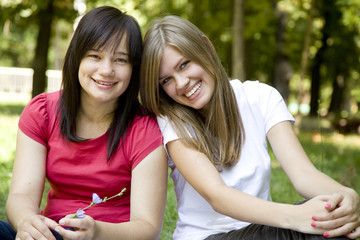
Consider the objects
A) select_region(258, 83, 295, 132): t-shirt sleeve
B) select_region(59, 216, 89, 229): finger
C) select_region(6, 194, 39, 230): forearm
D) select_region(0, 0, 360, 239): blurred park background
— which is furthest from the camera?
select_region(0, 0, 360, 239): blurred park background

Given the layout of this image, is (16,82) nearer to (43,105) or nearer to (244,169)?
(43,105)

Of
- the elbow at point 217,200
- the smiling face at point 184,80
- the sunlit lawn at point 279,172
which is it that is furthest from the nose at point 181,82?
the sunlit lawn at point 279,172

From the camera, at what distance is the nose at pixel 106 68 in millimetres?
2346

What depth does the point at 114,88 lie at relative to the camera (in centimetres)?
242

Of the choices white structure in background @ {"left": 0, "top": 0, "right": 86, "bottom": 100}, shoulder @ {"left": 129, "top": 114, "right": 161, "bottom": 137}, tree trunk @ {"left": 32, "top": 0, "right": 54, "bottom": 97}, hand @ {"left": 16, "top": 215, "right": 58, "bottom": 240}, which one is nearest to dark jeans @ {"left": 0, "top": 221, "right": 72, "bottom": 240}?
hand @ {"left": 16, "top": 215, "right": 58, "bottom": 240}

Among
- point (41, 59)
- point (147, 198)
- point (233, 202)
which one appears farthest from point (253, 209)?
point (41, 59)

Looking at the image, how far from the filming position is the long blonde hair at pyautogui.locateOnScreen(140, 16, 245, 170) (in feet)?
8.13

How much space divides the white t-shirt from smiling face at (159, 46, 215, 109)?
0.16 meters

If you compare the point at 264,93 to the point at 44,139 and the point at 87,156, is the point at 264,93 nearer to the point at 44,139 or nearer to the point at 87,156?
the point at 87,156

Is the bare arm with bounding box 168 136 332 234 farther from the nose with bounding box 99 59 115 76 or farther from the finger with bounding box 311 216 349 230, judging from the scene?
the nose with bounding box 99 59 115 76

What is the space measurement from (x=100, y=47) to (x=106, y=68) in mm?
104

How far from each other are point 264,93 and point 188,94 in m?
0.44

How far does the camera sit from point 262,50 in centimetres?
1909

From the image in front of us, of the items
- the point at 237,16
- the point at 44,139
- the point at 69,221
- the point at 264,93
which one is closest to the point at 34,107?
the point at 44,139
